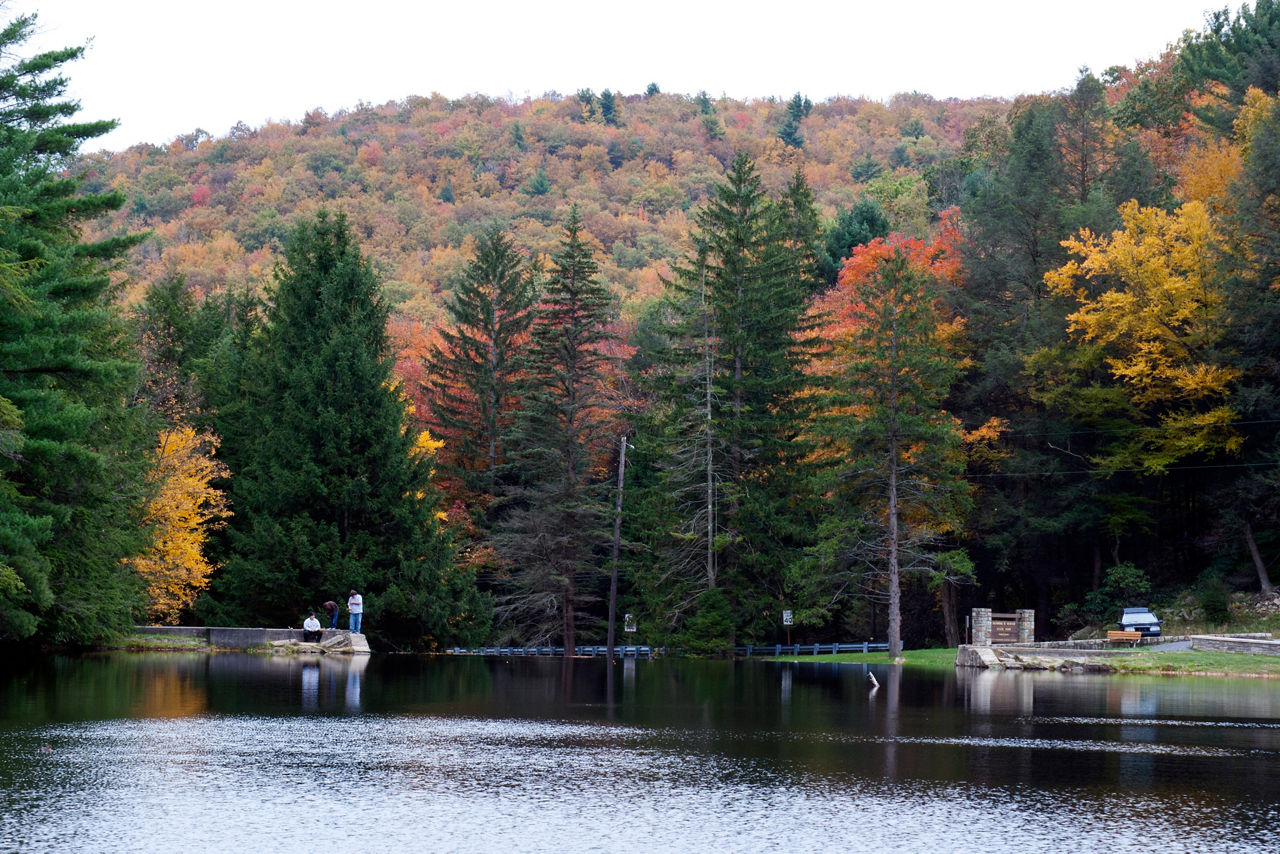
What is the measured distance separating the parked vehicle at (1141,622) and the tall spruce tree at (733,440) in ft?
39.3

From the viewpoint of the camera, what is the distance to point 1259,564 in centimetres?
4550

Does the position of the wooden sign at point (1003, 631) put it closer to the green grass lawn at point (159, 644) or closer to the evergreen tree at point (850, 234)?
the green grass lawn at point (159, 644)

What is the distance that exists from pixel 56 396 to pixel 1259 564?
41021 mm

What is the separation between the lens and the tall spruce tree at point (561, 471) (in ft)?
175

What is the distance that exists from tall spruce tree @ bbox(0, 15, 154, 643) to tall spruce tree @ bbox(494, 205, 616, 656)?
2037 centimetres

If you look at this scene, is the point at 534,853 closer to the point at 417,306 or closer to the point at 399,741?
the point at 399,741

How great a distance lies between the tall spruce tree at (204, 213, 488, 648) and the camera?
41156mm

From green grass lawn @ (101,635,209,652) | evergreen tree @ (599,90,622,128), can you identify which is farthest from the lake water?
evergreen tree @ (599,90,622,128)

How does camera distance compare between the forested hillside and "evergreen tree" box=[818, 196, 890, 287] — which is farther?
the forested hillside

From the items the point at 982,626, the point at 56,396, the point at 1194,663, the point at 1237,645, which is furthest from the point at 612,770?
the point at 1237,645

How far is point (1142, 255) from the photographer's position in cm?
4697

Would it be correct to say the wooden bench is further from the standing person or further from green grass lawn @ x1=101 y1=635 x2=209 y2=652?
green grass lawn @ x1=101 y1=635 x2=209 y2=652

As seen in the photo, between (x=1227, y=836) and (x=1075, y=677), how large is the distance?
2390 cm

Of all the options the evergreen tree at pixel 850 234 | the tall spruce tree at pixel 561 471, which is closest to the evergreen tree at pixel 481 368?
the tall spruce tree at pixel 561 471
